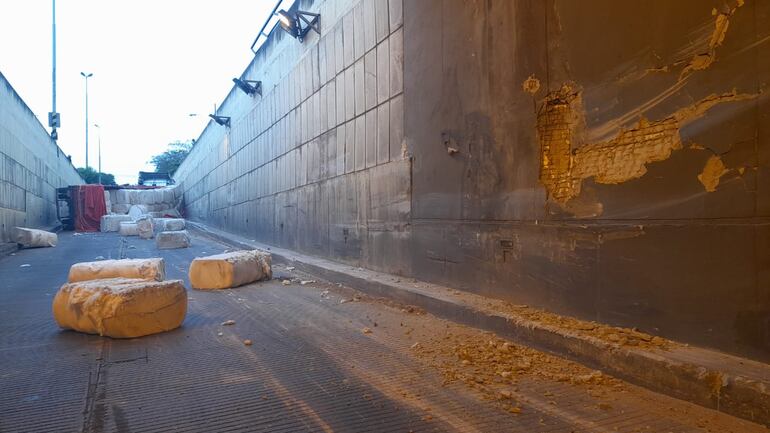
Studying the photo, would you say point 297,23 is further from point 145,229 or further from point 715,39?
point 145,229

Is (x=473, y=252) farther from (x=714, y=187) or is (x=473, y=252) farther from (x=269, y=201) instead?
(x=269, y=201)

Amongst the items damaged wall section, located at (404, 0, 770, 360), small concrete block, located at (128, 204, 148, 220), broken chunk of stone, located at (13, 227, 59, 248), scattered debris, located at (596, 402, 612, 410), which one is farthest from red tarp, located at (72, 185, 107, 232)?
scattered debris, located at (596, 402, 612, 410)

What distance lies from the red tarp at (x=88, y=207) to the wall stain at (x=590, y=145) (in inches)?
1242

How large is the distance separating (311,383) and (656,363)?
2506 mm

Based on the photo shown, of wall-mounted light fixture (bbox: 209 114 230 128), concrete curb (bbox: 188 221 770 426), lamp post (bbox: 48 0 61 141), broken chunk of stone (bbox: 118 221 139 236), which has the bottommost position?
concrete curb (bbox: 188 221 770 426)

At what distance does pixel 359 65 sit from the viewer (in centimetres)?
991

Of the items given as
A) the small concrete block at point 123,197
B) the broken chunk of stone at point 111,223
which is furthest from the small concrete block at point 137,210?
the broken chunk of stone at point 111,223

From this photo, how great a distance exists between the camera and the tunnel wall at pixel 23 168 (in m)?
18.3

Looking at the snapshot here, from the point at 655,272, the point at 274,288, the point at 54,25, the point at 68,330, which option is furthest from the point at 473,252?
the point at 54,25

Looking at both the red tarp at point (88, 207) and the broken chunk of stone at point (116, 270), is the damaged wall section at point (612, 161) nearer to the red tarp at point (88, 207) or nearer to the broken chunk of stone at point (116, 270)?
the broken chunk of stone at point (116, 270)

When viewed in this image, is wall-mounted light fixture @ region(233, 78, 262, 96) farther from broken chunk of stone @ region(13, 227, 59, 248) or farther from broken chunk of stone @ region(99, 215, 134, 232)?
broken chunk of stone @ region(99, 215, 134, 232)

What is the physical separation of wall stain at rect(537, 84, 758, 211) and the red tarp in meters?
31.5

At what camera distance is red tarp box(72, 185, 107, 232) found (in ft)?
101

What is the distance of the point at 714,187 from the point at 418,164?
15.1 ft
